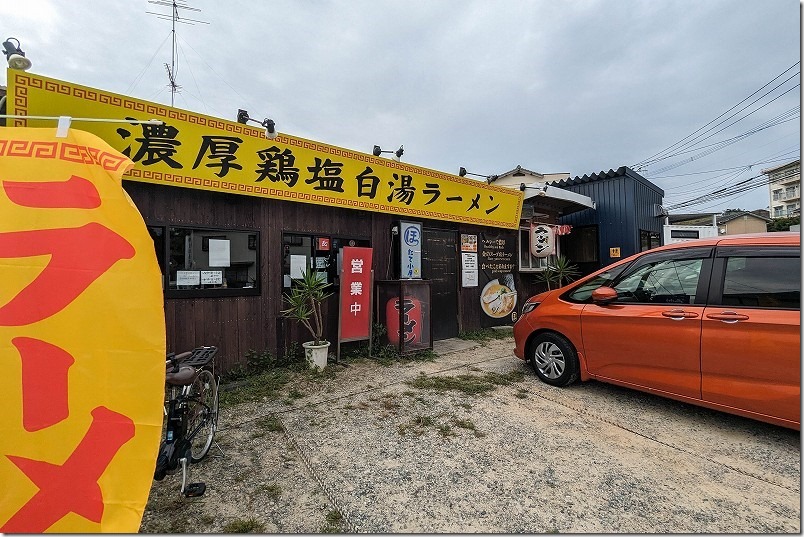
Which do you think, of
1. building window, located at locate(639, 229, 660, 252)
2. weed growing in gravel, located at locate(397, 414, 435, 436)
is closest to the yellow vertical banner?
weed growing in gravel, located at locate(397, 414, 435, 436)

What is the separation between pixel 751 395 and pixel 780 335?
56 centimetres

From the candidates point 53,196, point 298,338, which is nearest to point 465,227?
→ point 298,338

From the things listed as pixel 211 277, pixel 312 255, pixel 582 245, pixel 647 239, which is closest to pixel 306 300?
pixel 312 255

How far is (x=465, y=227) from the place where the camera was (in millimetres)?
7527

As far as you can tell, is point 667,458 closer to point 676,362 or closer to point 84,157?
point 676,362

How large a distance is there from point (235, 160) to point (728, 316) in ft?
17.8

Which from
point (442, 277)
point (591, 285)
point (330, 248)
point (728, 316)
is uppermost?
point (330, 248)

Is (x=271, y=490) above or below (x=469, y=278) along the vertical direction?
below

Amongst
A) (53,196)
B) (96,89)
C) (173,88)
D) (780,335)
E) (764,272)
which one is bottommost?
(780,335)

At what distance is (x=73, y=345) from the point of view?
1.85 meters

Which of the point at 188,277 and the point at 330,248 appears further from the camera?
the point at 330,248

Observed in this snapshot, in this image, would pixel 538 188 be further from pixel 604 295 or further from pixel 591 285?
pixel 604 295

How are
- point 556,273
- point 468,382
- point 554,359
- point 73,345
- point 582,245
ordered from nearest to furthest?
1. point 73,345
2. point 554,359
3. point 468,382
4. point 556,273
5. point 582,245

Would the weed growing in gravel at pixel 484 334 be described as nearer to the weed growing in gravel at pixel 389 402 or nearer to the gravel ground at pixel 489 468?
the gravel ground at pixel 489 468
